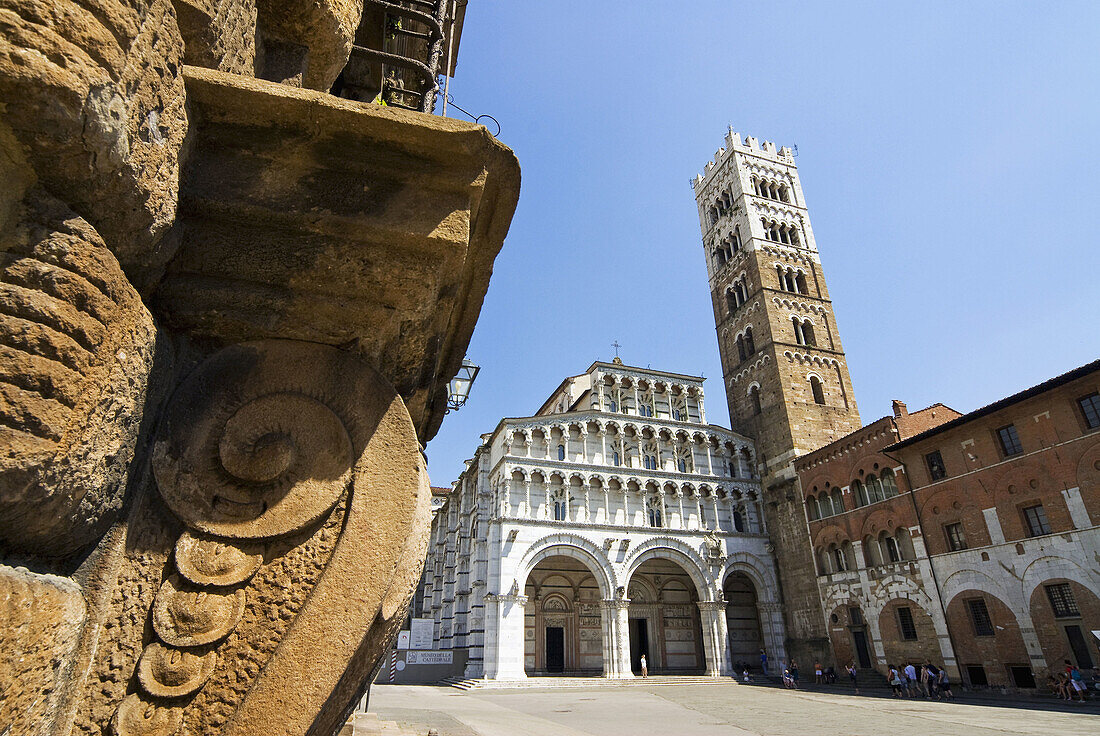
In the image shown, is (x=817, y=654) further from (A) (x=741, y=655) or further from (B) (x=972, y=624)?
(B) (x=972, y=624)

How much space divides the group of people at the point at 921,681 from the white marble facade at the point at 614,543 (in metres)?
7.72

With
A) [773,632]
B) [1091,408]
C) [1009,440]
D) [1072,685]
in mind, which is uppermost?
[1091,408]

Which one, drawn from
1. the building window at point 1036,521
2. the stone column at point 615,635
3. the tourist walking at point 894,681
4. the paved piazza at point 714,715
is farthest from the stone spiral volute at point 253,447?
the stone column at point 615,635

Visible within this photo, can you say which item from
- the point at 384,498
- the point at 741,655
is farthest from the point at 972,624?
the point at 384,498

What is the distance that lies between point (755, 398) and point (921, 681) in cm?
1733

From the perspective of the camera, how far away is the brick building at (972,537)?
62.5 feet

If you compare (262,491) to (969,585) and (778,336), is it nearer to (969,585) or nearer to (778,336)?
(969,585)

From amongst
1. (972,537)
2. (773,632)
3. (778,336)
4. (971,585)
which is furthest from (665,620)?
(778,336)

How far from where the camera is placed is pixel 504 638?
26.0 meters

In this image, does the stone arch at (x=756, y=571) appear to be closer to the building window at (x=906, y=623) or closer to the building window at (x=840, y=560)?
the building window at (x=840, y=560)

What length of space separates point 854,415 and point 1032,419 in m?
14.4

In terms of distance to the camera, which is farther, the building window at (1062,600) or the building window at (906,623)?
the building window at (906,623)

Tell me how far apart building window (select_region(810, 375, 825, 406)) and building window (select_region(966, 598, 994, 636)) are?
14.5m

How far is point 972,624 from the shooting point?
21922 millimetres
